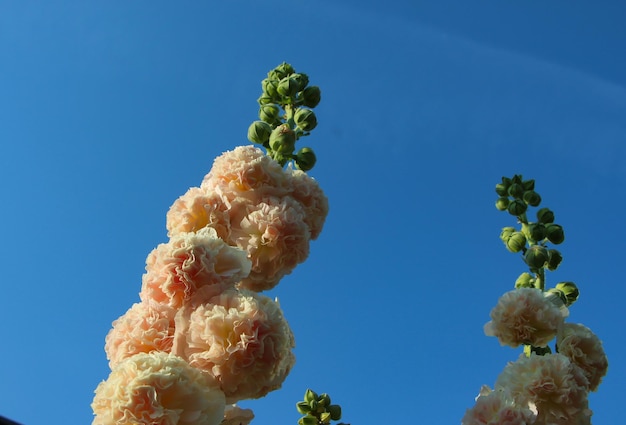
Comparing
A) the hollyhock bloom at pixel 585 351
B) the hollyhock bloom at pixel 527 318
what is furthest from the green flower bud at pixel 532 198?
the hollyhock bloom at pixel 585 351

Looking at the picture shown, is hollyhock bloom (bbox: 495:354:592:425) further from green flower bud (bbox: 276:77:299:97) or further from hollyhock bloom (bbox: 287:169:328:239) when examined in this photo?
green flower bud (bbox: 276:77:299:97)

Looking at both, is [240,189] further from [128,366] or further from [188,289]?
[128,366]

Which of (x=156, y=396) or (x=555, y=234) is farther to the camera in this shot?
(x=555, y=234)

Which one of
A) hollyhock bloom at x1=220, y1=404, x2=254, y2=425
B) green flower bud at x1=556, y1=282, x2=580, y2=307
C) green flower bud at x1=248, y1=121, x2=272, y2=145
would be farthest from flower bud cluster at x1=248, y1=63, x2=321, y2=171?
green flower bud at x1=556, y1=282, x2=580, y2=307

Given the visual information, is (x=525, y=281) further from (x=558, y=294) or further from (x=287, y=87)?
(x=287, y=87)

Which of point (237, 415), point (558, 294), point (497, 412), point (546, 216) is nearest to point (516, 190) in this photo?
point (546, 216)

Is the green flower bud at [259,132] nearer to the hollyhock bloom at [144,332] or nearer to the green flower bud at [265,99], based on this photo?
the green flower bud at [265,99]

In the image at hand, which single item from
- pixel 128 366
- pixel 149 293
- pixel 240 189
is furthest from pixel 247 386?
pixel 240 189
